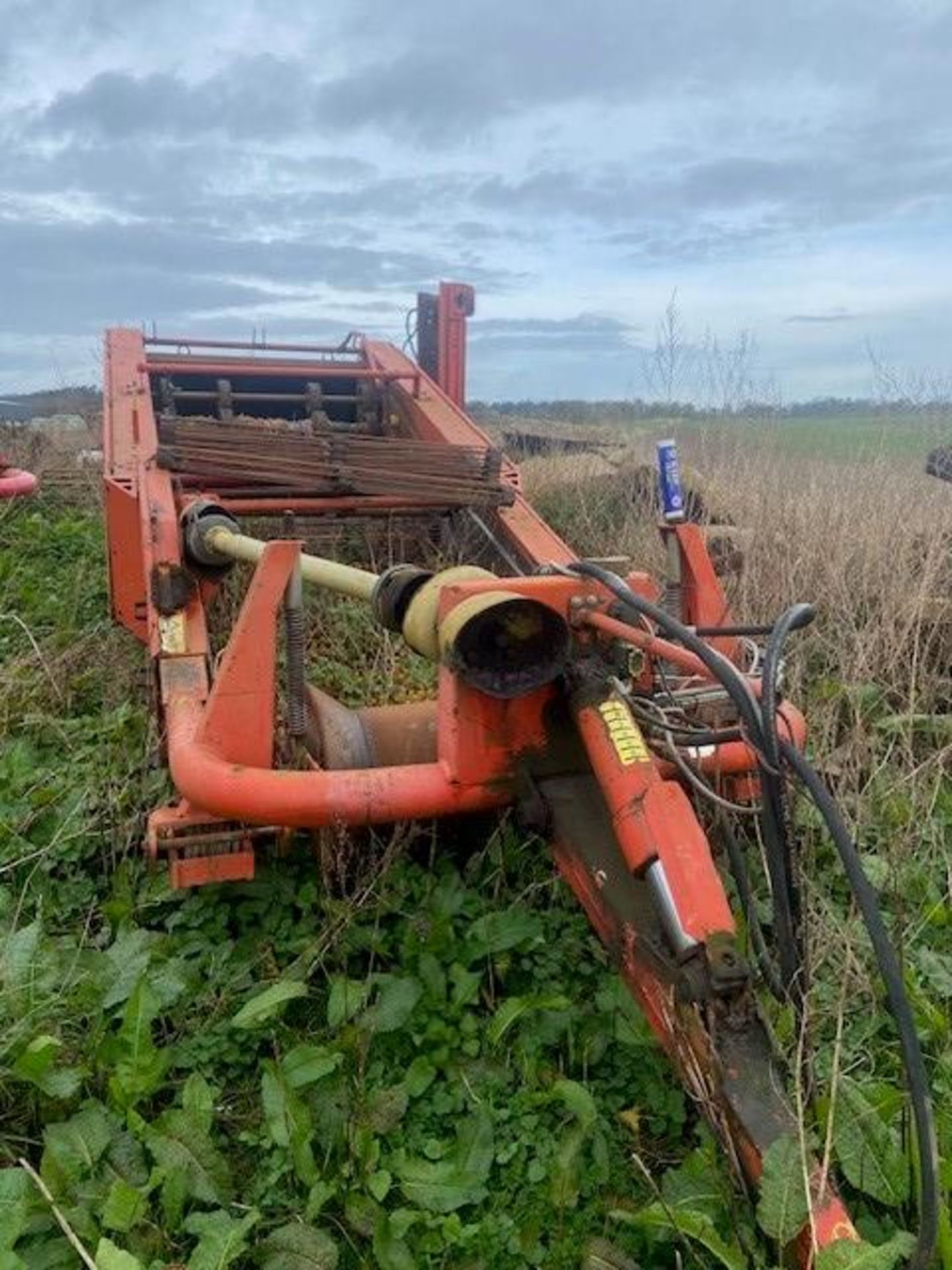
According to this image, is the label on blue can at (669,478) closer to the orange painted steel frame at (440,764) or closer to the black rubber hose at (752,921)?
the orange painted steel frame at (440,764)

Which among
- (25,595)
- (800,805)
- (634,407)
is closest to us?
(800,805)

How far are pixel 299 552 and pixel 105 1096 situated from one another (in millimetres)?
1201

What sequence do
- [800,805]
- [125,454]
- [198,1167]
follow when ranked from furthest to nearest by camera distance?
1. [125,454]
2. [800,805]
3. [198,1167]

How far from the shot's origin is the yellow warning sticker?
1.97 metres

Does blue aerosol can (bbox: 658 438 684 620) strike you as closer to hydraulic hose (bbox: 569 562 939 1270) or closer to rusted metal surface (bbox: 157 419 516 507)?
hydraulic hose (bbox: 569 562 939 1270)

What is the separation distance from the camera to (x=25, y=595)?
16.4 feet

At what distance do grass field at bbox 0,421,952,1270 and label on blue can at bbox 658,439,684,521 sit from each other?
903 mm

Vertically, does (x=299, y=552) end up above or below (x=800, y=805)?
above

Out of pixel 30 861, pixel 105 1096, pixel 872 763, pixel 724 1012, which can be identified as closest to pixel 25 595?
pixel 30 861

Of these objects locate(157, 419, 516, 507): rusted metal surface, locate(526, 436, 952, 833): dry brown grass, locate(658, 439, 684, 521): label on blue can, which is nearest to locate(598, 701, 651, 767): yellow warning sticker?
locate(658, 439, 684, 521): label on blue can

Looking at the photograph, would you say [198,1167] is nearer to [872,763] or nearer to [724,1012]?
[724,1012]

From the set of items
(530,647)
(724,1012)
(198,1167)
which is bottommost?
(198,1167)

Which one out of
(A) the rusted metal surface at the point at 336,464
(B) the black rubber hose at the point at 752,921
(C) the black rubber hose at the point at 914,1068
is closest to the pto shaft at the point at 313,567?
(A) the rusted metal surface at the point at 336,464

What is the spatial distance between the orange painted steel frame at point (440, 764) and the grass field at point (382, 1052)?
255mm
